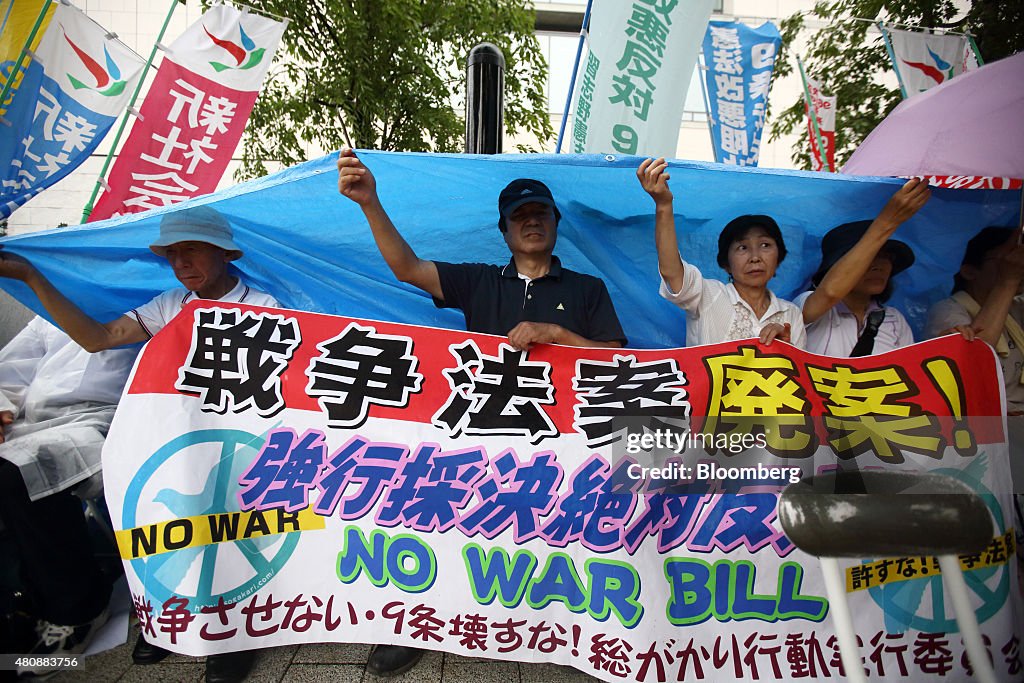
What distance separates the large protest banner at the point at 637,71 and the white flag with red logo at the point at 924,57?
103 inches

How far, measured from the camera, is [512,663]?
2.25 metres

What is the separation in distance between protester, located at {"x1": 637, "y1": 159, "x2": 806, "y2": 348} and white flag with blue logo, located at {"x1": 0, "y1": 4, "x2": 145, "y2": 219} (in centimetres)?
320

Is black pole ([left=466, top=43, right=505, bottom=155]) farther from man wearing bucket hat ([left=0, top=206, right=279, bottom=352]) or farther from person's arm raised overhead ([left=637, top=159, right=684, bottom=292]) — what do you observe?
man wearing bucket hat ([left=0, top=206, right=279, bottom=352])

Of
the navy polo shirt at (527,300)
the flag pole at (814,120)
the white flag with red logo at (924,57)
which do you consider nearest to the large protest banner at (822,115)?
the flag pole at (814,120)

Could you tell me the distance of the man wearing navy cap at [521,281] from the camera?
235 cm

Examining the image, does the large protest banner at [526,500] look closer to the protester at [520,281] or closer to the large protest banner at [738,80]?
the protester at [520,281]

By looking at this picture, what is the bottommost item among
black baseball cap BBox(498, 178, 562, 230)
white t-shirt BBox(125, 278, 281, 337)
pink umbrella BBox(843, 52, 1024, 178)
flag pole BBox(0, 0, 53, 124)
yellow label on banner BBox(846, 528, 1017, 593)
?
yellow label on banner BBox(846, 528, 1017, 593)

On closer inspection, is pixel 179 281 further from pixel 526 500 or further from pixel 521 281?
pixel 526 500

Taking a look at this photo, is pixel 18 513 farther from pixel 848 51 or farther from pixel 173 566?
pixel 848 51

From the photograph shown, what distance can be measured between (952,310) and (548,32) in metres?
11.8

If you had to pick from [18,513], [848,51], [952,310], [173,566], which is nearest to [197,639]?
[173,566]

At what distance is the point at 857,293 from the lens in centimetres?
257

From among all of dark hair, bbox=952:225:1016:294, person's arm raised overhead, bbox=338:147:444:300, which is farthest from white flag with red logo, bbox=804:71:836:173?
person's arm raised overhead, bbox=338:147:444:300

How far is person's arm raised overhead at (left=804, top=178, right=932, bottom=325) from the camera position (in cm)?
231
